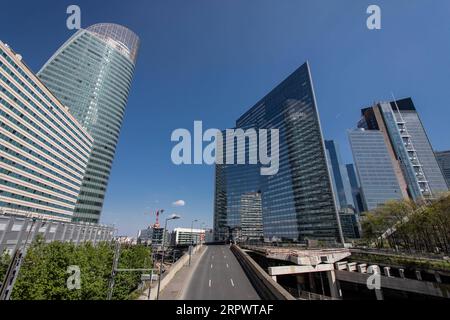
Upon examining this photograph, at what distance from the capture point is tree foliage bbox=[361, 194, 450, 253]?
4159cm

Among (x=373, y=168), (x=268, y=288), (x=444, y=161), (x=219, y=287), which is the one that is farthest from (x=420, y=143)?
(x=219, y=287)

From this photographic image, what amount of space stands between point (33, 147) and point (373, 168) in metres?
183

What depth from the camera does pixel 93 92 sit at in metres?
116

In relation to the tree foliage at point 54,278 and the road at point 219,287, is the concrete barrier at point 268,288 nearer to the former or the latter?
the road at point 219,287

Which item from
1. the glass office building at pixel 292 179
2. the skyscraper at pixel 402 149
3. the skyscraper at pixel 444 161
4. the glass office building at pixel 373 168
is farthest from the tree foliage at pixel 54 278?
the skyscraper at pixel 444 161

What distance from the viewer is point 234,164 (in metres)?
184

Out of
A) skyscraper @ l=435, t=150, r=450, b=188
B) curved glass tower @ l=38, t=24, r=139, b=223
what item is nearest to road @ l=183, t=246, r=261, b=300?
curved glass tower @ l=38, t=24, r=139, b=223

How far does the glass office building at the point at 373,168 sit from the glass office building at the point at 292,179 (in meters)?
46.4

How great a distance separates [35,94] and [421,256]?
109146 millimetres

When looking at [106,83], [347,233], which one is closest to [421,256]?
[347,233]

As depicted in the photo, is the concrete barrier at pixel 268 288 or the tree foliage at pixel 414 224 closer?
the concrete barrier at pixel 268 288

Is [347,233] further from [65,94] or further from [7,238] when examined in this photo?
[65,94]

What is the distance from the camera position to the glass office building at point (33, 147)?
178 feet
